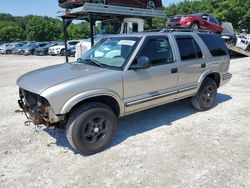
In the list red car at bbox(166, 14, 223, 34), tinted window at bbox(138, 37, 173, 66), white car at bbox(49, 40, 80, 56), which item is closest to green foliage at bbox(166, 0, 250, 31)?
white car at bbox(49, 40, 80, 56)

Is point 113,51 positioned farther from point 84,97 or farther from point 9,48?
point 9,48

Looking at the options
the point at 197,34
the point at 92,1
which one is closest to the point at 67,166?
the point at 197,34

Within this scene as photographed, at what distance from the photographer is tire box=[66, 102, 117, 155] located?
392 centimetres

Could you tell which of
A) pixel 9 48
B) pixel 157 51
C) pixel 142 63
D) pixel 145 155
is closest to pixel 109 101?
pixel 142 63

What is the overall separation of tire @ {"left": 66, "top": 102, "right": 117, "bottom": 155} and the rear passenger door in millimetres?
1819

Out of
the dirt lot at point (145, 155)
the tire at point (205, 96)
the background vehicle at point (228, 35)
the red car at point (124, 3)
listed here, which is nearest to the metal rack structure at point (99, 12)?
the red car at point (124, 3)

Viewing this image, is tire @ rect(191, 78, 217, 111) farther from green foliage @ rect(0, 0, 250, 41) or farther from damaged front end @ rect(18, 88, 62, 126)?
green foliage @ rect(0, 0, 250, 41)

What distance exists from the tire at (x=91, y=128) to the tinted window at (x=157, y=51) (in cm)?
122

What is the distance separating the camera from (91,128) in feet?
13.6

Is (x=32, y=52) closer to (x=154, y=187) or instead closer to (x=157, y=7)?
(x=157, y=7)

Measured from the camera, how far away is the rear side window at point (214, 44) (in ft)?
19.7

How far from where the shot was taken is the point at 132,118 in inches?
225

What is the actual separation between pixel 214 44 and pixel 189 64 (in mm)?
1228

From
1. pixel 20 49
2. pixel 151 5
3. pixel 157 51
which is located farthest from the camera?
pixel 20 49
